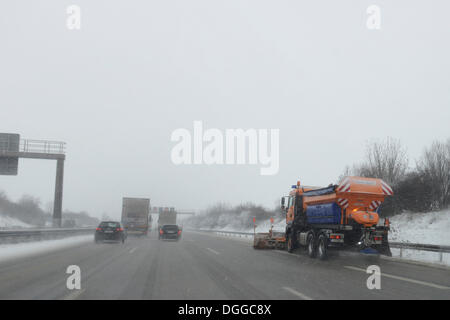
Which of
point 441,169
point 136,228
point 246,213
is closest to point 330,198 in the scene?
point 441,169

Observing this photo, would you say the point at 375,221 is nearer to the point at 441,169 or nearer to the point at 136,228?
the point at 441,169

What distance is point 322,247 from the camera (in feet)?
49.3

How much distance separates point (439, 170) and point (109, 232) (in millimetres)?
24147

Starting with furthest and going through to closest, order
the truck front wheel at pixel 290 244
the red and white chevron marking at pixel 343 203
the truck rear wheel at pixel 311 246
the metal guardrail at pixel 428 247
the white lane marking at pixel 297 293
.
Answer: the truck front wheel at pixel 290 244 → the truck rear wheel at pixel 311 246 → the red and white chevron marking at pixel 343 203 → the metal guardrail at pixel 428 247 → the white lane marking at pixel 297 293

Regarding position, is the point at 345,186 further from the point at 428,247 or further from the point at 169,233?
the point at 169,233

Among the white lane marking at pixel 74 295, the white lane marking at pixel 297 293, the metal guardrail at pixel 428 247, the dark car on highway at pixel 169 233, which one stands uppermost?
the metal guardrail at pixel 428 247

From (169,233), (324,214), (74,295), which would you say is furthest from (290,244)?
(169,233)

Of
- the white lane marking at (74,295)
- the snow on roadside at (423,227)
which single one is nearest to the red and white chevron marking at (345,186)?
the snow on roadside at (423,227)

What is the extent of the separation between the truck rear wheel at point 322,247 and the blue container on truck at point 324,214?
0.70 meters

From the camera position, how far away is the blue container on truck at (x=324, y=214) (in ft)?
48.2

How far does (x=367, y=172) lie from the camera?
3347 centimetres

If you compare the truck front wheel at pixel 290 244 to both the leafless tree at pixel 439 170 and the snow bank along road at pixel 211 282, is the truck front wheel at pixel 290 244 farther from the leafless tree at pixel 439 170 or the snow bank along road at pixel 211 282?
the leafless tree at pixel 439 170

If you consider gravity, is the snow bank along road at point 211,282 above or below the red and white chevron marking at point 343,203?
below
